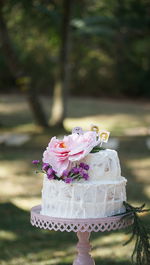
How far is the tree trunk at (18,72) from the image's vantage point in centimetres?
1308

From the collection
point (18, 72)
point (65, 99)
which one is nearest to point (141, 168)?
point (65, 99)

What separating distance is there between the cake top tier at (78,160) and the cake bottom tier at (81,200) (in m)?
0.05

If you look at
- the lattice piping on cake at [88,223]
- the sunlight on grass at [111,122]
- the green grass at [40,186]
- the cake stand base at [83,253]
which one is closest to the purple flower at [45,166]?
the lattice piping on cake at [88,223]

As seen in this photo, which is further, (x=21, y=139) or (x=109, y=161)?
(x=21, y=139)

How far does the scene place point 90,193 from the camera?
3.71 m

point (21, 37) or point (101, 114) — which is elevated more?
point (21, 37)

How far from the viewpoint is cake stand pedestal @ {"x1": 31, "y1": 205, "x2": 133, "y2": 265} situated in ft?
11.8

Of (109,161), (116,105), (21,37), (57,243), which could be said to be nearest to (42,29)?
(21,37)

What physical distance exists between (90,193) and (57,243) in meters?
3.03

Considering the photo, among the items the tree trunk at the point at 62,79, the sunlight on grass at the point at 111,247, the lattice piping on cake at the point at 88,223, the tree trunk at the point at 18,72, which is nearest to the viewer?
the lattice piping on cake at the point at 88,223

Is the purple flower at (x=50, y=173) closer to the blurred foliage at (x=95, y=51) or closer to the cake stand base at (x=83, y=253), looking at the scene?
the cake stand base at (x=83, y=253)

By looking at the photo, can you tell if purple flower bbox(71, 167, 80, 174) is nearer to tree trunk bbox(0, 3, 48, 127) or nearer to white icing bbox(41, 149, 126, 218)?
white icing bbox(41, 149, 126, 218)

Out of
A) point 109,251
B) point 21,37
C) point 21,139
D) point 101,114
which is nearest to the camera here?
point 109,251

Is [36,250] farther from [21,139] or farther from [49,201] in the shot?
[21,139]
